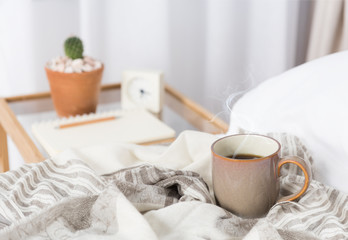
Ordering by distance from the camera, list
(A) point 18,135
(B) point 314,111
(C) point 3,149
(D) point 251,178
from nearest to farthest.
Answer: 1. (D) point 251,178
2. (B) point 314,111
3. (A) point 18,135
4. (C) point 3,149

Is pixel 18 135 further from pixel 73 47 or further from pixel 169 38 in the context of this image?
pixel 169 38

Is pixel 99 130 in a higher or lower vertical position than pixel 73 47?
lower

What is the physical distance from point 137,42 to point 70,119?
18.0 inches

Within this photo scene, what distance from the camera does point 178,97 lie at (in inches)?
47.2

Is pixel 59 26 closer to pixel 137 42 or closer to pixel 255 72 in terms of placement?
pixel 137 42

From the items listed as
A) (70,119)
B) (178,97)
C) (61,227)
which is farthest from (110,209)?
(178,97)

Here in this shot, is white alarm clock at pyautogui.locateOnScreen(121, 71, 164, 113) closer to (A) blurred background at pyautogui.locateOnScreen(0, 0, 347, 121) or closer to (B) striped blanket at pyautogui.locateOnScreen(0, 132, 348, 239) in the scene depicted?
(A) blurred background at pyautogui.locateOnScreen(0, 0, 347, 121)

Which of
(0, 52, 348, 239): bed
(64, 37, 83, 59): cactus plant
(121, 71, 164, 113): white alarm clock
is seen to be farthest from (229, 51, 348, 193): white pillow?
(64, 37, 83, 59): cactus plant

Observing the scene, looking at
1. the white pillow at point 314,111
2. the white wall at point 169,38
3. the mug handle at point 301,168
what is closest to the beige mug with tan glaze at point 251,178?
the mug handle at point 301,168

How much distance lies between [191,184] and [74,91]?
1.76ft

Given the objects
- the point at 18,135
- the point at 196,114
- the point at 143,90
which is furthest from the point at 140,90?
the point at 18,135

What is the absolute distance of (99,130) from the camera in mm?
1026

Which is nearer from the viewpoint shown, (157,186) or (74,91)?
(157,186)

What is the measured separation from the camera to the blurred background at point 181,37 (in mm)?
1367
